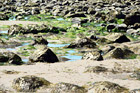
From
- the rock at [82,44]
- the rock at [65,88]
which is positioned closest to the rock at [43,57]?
the rock at [82,44]

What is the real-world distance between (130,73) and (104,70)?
40.9 inches

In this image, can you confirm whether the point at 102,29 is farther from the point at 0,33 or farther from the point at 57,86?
the point at 57,86

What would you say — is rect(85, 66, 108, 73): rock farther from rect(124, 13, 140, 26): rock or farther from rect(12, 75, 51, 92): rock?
rect(124, 13, 140, 26): rock

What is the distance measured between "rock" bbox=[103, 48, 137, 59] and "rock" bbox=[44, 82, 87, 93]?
17.0 ft

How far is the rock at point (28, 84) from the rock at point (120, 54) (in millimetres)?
5230

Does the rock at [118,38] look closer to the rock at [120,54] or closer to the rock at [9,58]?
the rock at [120,54]

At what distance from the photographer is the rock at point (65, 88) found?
10359 mm

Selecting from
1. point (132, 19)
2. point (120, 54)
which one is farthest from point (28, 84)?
point (132, 19)

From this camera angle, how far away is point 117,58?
15.4 metres

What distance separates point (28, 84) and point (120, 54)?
6.38m

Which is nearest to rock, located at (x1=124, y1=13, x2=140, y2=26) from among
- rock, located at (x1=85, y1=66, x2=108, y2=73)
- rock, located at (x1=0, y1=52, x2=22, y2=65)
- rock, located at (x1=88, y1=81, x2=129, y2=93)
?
rock, located at (x1=85, y1=66, x2=108, y2=73)

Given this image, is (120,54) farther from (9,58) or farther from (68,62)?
(9,58)

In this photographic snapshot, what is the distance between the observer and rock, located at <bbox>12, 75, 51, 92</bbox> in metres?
10.6

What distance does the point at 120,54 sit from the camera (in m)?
15.7
